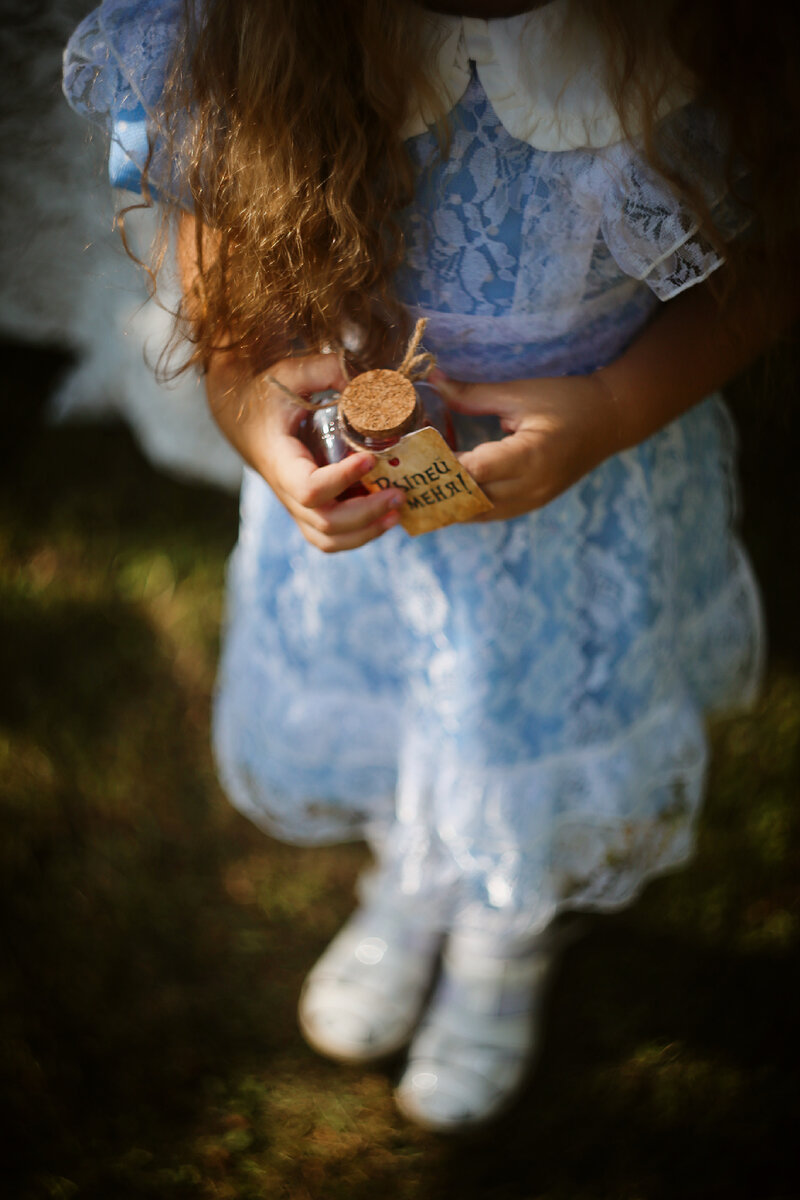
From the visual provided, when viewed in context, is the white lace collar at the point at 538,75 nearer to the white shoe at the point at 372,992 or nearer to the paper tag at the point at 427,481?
the paper tag at the point at 427,481

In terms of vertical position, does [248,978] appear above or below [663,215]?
below

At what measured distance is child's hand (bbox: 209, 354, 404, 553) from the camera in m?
0.63

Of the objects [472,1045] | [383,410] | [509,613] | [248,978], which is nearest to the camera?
[383,410]

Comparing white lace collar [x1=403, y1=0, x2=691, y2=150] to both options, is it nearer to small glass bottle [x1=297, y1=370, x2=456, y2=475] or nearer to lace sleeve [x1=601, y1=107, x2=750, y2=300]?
lace sleeve [x1=601, y1=107, x2=750, y2=300]

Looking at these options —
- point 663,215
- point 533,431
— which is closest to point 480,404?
point 533,431

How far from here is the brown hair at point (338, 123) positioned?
56cm

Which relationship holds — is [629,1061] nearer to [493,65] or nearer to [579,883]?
[579,883]

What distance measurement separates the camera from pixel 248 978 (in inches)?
46.2

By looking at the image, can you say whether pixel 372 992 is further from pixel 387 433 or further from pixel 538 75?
pixel 538 75

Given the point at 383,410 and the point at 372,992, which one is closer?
the point at 383,410

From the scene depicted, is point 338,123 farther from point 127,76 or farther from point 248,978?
point 248,978

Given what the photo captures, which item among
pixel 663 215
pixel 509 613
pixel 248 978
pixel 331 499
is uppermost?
pixel 663 215

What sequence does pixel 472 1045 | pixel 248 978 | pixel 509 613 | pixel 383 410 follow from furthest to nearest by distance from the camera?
pixel 248 978 < pixel 472 1045 < pixel 509 613 < pixel 383 410

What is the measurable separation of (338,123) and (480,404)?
0.21 metres
